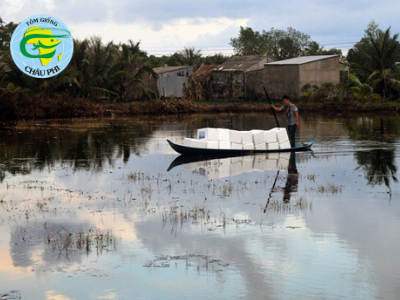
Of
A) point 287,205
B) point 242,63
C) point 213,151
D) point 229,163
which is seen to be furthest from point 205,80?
point 287,205

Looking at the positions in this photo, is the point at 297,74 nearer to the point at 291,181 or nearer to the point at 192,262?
the point at 291,181

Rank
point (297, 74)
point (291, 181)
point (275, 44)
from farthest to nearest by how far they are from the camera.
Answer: point (275, 44), point (297, 74), point (291, 181)

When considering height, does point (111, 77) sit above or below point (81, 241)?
above

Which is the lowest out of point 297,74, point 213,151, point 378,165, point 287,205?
point 287,205

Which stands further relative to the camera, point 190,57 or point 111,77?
point 190,57

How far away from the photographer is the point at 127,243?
9.74m

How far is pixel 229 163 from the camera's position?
738 inches

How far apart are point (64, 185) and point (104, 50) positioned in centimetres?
3265

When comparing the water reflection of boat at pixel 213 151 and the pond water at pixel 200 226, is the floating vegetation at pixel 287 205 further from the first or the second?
the water reflection of boat at pixel 213 151

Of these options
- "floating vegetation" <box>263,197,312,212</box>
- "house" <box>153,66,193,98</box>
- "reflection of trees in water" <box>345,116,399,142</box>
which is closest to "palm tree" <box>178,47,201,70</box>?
"house" <box>153,66,193,98</box>

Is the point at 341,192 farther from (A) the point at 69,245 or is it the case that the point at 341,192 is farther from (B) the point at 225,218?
(A) the point at 69,245

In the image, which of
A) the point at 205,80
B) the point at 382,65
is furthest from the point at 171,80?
the point at 382,65

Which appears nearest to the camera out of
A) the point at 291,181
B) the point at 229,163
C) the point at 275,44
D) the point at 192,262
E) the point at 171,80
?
the point at 192,262

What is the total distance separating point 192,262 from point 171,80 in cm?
5231
